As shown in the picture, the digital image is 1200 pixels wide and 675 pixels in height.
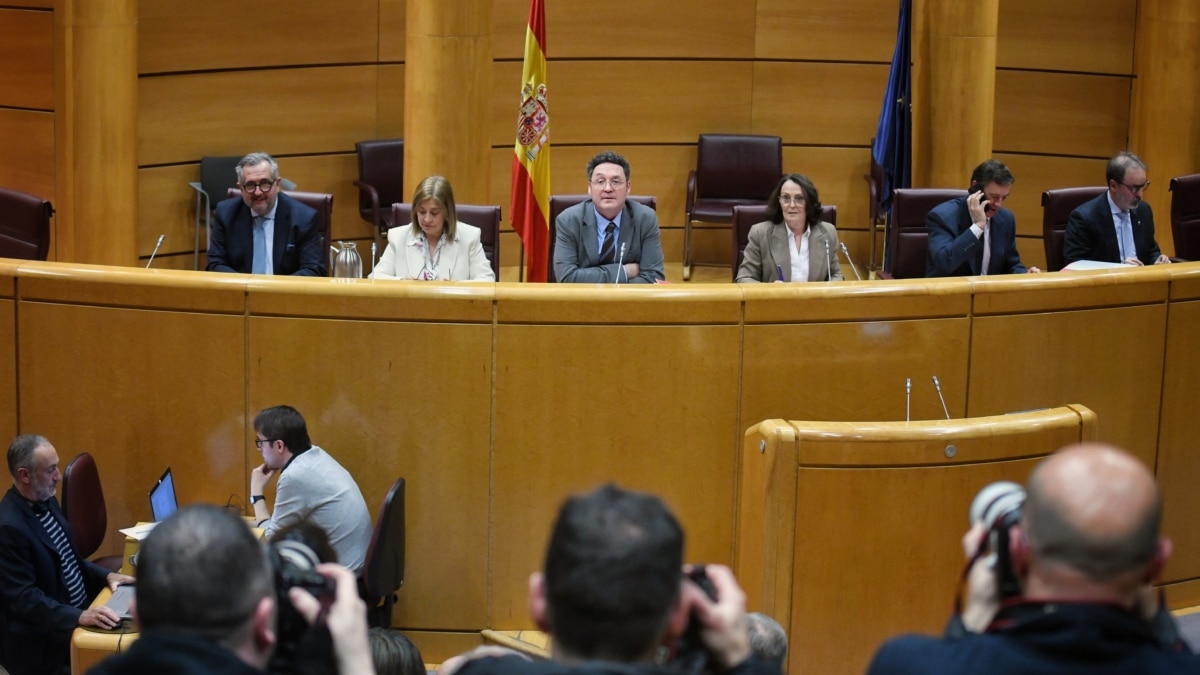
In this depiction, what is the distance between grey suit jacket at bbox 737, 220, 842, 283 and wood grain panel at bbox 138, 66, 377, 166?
3438 mm

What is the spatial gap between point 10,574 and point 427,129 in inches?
135

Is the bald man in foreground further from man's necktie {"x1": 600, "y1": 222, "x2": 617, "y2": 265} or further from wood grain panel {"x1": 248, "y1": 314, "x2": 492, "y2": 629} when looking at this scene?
man's necktie {"x1": 600, "y1": 222, "x2": 617, "y2": 265}

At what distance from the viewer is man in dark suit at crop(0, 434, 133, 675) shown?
15.3ft

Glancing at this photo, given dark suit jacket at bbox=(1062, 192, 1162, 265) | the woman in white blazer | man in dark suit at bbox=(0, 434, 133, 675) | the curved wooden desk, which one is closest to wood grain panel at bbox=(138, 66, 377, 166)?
Answer: the woman in white blazer

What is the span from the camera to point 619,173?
6.42 metres

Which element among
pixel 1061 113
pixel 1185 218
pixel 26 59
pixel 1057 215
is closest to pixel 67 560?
Result: pixel 26 59

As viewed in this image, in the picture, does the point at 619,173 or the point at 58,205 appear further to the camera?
the point at 58,205

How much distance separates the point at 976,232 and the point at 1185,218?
1.95 metres

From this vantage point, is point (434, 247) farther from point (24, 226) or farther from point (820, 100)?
point (820, 100)

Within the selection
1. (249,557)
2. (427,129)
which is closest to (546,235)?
(427,129)

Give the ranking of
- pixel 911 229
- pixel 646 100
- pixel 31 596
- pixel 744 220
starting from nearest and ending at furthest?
1. pixel 31 596
2. pixel 744 220
3. pixel 911 229
4. pixel 646 100

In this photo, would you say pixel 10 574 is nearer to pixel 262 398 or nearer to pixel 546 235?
pixel 262 398

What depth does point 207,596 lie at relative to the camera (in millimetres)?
1838

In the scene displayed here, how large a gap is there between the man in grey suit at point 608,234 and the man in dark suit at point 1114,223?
6.23 feet
